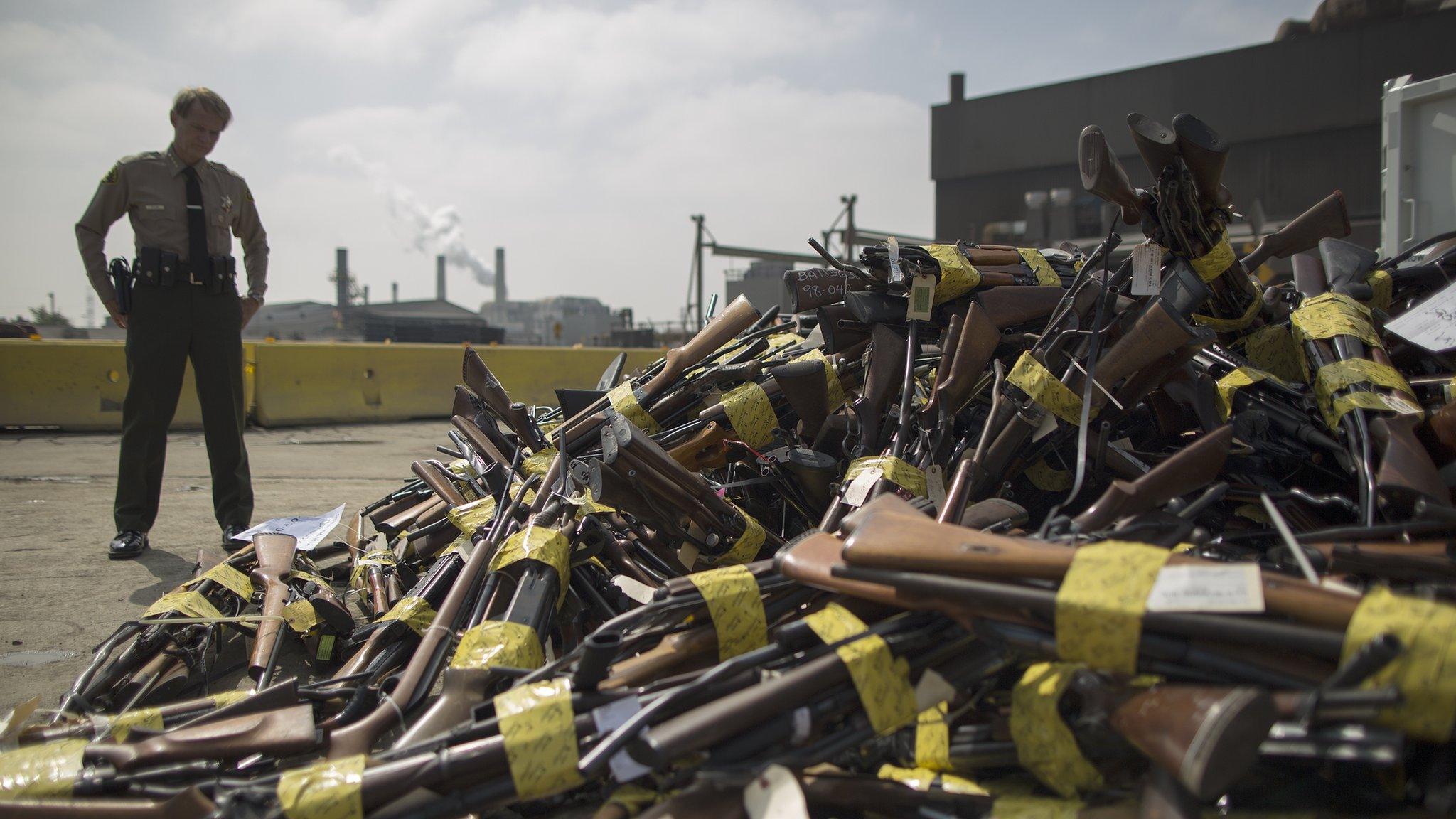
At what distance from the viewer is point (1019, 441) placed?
89.0 inches

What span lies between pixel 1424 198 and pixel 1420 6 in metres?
18.0

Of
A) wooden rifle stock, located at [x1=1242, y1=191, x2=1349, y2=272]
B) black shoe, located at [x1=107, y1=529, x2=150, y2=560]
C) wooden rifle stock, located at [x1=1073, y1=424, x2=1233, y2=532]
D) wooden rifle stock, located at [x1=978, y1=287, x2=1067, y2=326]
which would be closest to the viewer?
wooden rifle stock, located at [x1=1073, y1=424, x2=1233, y2=532]

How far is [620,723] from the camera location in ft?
4.83

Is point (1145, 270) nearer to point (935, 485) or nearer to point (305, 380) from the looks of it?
point (935, 485)

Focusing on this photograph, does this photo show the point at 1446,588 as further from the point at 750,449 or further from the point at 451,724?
the point at 451,724

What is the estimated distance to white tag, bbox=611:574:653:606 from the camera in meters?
2.06

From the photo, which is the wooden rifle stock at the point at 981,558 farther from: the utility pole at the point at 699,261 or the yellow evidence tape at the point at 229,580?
the utility pole at the point at 699,261

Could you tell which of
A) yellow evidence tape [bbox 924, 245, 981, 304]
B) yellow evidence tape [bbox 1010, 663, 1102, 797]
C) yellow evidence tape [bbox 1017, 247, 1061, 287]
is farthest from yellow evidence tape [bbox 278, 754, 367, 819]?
yellow evidence tape [bbox 1017, 247, 1061, 287]

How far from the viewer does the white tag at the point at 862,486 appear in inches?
84.0

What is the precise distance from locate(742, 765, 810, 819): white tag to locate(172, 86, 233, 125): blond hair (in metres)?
3.92

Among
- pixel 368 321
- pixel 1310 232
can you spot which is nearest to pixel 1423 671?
pixel 1310 232

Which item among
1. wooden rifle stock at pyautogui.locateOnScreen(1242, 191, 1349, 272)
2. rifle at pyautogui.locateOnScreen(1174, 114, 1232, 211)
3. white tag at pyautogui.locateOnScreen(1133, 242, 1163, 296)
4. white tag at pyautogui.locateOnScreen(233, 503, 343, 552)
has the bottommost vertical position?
white tag at pyautogui.locateOnScreen(233, 503, 343, 552)

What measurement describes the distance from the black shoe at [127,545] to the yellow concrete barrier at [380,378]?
518 cm

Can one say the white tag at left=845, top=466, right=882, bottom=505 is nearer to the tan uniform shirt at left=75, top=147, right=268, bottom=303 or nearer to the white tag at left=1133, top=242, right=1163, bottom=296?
the white tag at left=1133, top=242, right=1163, bottom=296
